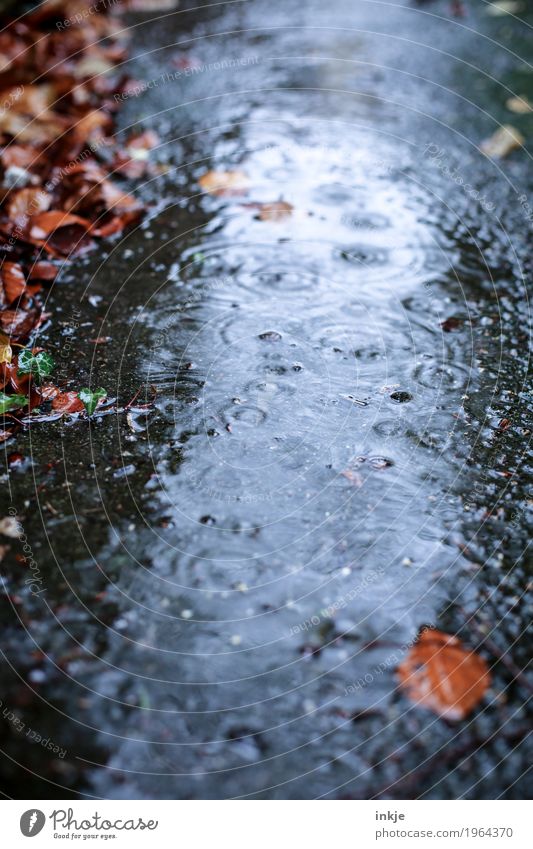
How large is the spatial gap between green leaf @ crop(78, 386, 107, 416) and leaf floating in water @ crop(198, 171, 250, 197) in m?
1.23

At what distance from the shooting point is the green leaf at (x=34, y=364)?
6.21 ft

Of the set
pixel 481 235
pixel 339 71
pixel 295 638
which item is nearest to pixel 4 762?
pixel 295 638

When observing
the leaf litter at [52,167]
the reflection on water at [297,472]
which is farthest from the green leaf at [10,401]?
the reflection on water at [297,472]

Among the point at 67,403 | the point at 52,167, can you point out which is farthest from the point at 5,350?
the point at 52,167

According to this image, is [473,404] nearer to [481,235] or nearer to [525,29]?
[481,235]

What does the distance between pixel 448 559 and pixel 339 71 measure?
2.99m

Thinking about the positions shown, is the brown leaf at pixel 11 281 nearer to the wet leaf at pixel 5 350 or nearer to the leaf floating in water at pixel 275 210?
the wet leaf at pixel 5 350

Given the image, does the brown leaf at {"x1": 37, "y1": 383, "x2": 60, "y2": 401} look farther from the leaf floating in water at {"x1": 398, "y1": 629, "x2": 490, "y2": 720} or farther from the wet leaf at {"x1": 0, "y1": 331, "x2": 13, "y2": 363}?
the leaf floating in water at {"x1": 398, "y1": 629, "x2": 490, "y2": 720}

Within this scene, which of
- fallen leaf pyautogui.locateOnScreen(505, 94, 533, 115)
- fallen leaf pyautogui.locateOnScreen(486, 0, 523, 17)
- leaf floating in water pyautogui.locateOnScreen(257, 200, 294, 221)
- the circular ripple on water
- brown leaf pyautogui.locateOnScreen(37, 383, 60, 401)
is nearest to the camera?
the circular ripple on water

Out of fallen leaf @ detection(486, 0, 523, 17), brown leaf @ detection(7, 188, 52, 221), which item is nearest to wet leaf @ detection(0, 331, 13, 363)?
brown leaf @ detection(7, 188, 52, 221)

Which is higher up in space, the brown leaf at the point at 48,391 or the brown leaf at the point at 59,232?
the brown leaf at the point at 59,232

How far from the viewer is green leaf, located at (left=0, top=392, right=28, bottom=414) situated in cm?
181

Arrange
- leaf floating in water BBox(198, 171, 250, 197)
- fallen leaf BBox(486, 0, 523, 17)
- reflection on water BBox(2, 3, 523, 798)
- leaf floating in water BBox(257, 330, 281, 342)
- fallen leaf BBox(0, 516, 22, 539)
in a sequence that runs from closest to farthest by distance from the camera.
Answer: reflection on water BBox(2, 3, 523, 798) < fallen leaf BBox(0, 516, 22, 539) < leaf floating in water BBox(257, 330, 281, 342) < leaf floating in water BBox(198, 171, 250, 197) < fallen leaf BBox(486, 0, 523, 17)

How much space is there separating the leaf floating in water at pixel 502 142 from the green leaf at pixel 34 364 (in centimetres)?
223
